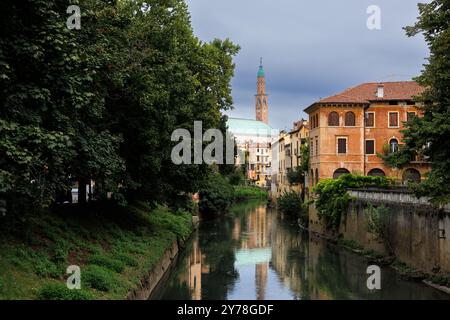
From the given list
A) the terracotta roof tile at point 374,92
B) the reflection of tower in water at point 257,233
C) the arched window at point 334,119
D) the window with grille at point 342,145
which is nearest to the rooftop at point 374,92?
the terracotta roof tile at point 374,92

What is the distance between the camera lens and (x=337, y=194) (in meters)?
41.4

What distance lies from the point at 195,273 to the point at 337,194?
17.0 metres

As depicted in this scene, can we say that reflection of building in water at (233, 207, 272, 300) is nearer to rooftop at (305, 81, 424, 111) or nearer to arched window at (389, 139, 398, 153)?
rooftop at (305, 81, 424, 111)

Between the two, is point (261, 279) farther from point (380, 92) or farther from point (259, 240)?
point (380, 92)

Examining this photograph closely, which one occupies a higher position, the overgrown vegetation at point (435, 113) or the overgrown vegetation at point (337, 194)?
the overgrown vegetation at point (435, 113)

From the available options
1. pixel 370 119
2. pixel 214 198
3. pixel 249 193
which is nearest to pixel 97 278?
pixel 370 119

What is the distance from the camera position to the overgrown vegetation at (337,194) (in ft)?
130

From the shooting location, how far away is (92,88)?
61.2 ft

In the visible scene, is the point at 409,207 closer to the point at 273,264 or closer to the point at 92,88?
the point at 273,264

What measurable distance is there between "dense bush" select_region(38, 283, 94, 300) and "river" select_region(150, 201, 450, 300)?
762 centimetres

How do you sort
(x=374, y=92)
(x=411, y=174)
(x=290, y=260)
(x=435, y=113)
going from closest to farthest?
1. (x=435, y=113)
2. (x=290, y=260)
3. (x=411, y=174)
4. (x=374, y=92)

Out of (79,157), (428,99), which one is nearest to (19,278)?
(79,157)

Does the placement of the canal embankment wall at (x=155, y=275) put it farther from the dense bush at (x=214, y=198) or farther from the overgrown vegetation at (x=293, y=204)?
the dense bush at (x=214, y=198)

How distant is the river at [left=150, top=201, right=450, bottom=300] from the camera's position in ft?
76.7
